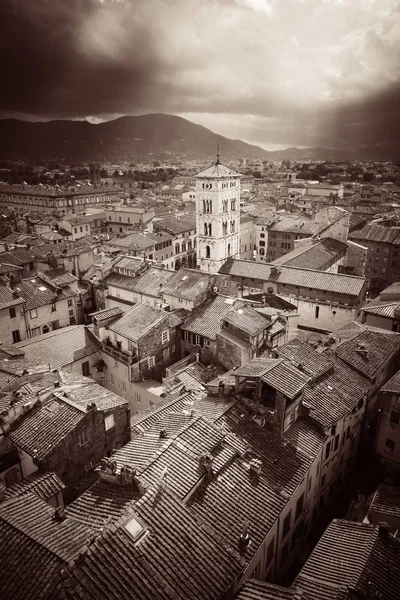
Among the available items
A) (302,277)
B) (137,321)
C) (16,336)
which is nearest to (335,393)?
(137,321)

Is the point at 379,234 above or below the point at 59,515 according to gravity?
above

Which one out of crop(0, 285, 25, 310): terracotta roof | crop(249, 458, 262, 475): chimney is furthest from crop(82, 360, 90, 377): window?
crop(249, 458, 262, 475): chimney

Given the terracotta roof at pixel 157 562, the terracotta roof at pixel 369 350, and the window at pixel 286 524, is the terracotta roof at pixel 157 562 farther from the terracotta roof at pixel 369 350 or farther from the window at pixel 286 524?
the terracotta roof at pixel 369 350

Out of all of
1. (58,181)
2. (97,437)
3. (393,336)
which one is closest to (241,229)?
(393,336)

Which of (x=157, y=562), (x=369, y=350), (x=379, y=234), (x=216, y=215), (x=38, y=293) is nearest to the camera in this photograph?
(x=157, y=562)

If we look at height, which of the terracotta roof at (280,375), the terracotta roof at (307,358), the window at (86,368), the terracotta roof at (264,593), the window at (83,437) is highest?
the terracotta roof at (280,375)

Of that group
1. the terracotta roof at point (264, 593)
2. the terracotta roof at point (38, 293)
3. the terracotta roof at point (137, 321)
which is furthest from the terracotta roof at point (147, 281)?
the terracotta roof at point (264, 593)

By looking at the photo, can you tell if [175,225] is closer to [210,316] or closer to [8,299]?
[8,299]
